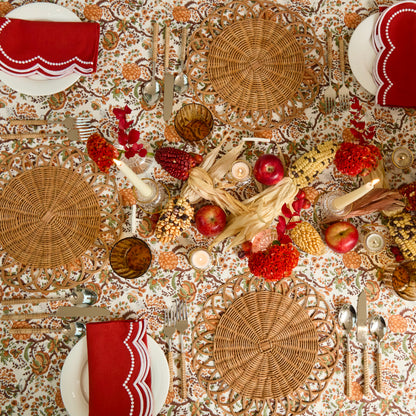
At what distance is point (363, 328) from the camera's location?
141 cm

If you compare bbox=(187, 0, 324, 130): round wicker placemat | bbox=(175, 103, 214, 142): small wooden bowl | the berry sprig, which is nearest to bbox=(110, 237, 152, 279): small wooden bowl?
the berry sprig

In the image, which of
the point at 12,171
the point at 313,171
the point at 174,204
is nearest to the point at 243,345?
the point at 174,204

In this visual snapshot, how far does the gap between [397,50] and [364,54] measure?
108 millimetres

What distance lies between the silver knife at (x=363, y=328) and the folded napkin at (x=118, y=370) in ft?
2.31

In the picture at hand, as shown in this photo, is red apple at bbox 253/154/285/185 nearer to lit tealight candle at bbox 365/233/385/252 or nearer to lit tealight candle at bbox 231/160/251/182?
lit tealight candle at bbox 231/160/251/182

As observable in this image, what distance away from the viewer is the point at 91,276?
142 cm

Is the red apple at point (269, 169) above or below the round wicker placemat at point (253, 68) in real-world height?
below

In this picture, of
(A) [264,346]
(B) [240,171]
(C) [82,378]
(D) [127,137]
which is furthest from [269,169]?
(C) [82,378]

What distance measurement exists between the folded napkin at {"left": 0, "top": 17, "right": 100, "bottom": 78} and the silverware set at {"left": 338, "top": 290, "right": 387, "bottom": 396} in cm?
120

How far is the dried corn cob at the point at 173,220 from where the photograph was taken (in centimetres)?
135

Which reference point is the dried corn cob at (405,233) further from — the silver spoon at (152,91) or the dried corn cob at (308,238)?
the silver spoon at (152,91)

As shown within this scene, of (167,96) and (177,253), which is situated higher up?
(167,96)

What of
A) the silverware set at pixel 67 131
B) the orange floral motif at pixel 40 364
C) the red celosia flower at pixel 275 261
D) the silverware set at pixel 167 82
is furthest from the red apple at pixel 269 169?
the orange floral motif at pixel 40 364

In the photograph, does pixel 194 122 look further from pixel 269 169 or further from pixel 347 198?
pixel 347 198
